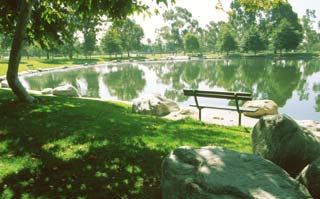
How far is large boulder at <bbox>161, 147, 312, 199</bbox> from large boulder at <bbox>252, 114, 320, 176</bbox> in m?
1.40

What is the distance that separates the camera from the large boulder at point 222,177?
372cm

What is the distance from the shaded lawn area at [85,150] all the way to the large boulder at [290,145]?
7.49 ft

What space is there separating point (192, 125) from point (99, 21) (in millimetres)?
10204

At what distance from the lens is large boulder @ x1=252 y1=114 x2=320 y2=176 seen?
5.54m

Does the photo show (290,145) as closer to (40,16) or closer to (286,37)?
(40,16)

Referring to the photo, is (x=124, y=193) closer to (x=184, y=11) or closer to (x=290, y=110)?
(x=290, y=110)

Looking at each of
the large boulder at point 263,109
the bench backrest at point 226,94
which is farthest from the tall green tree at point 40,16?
the large boulder at point 263,109

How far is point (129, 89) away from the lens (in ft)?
97.9

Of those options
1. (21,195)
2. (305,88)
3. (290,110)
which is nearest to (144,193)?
(21,195)

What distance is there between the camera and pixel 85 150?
7270mm

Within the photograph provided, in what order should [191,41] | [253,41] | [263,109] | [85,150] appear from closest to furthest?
[85,150]
[263,109]
[253,41]
[191,41]

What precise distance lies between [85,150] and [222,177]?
13.8 ft

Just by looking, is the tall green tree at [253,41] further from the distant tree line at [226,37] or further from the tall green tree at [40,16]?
the tall green tree at [40,16]

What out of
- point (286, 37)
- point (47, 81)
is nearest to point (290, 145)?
point (47, 81)
